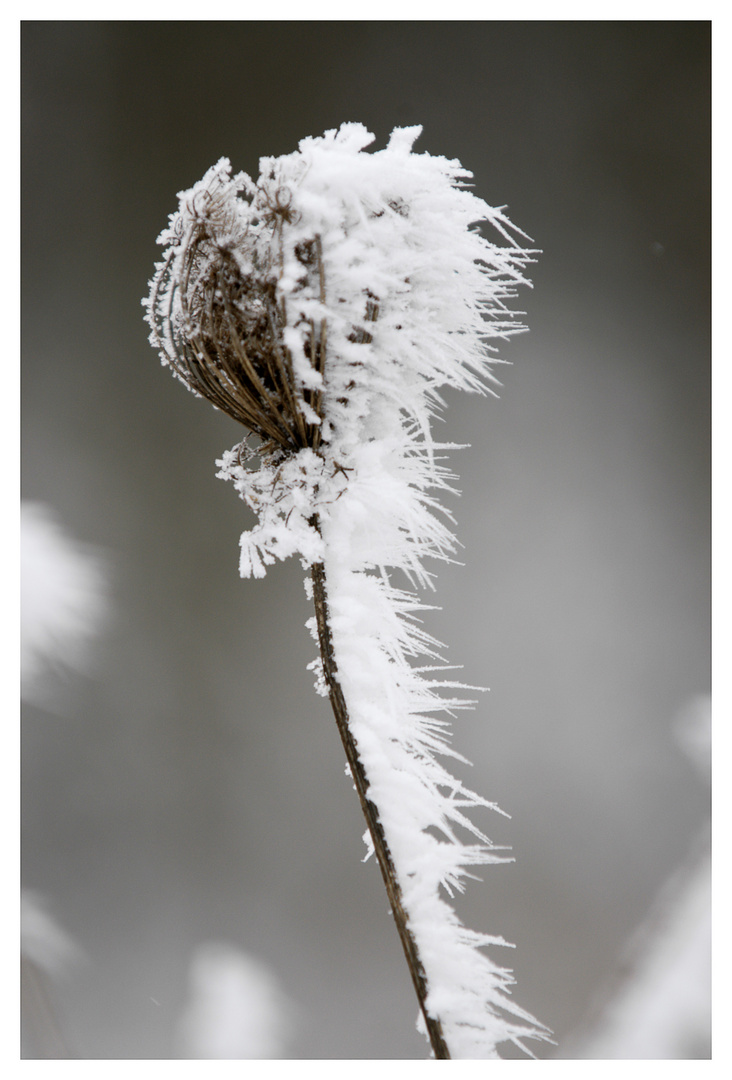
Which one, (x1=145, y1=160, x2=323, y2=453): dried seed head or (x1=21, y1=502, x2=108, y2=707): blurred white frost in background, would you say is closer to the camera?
(x1=145, y1=160, x2=323, y2=453): dried seed head

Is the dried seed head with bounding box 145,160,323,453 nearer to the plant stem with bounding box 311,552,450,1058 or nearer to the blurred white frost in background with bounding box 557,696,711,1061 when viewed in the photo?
the plant stem with bounding box 311,552,450,1058

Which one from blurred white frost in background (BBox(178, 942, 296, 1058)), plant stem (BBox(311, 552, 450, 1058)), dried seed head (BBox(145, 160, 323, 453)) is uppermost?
dried seed head (BBox(145, 160, 323, 453))

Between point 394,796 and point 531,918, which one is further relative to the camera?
point 531,918

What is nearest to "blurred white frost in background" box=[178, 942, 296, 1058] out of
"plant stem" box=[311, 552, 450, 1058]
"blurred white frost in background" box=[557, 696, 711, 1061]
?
"blurred white frost in background" box=[557, 696, 711, 1061]

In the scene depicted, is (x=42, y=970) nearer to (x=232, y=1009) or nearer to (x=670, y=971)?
(x=232, y=1009)

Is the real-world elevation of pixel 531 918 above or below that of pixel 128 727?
below
